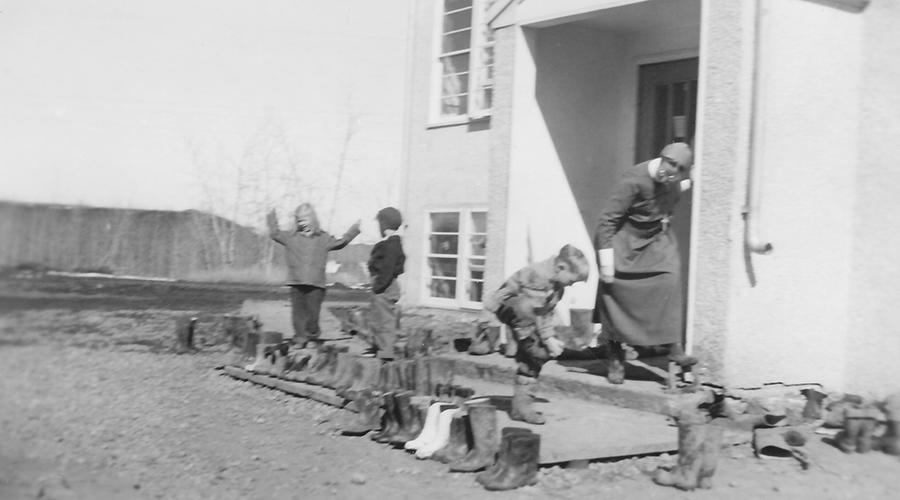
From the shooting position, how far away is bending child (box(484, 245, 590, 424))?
605 centimetres

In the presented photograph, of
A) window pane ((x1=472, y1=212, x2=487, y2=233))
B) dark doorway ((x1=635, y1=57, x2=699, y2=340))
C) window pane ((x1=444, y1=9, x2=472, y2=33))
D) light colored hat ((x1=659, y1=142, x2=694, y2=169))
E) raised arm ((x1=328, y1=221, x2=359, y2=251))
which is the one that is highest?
window pane ((x1=444, y1=9, x2=472, y2=33))

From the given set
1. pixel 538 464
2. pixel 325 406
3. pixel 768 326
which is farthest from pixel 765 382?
pixel 325 406

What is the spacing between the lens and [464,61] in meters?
12.6

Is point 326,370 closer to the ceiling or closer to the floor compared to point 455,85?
closer to the floor

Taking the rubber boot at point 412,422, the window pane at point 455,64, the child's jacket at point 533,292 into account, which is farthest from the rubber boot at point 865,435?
the window pane at point 455,64

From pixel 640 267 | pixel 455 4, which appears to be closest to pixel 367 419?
pixel 640 267

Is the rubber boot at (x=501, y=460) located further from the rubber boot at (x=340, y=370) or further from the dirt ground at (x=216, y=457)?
the rubber boot at (x=340, y=370)

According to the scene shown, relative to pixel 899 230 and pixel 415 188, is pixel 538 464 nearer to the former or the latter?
pixel 899 230

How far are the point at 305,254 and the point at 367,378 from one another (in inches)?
114

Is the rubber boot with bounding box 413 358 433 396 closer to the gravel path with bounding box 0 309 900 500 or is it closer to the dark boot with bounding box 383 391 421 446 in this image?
the gravel path with bounding box 0 309 900 500

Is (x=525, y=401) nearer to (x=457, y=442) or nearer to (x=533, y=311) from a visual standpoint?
(x=533, y=311)

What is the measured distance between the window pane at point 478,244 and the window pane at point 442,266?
23.6 inches

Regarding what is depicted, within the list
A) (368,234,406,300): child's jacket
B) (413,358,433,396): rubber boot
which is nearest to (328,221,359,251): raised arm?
(368,234,406,300): child's jacket

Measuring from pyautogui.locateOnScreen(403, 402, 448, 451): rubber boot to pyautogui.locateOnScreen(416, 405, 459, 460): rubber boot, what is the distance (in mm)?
26
